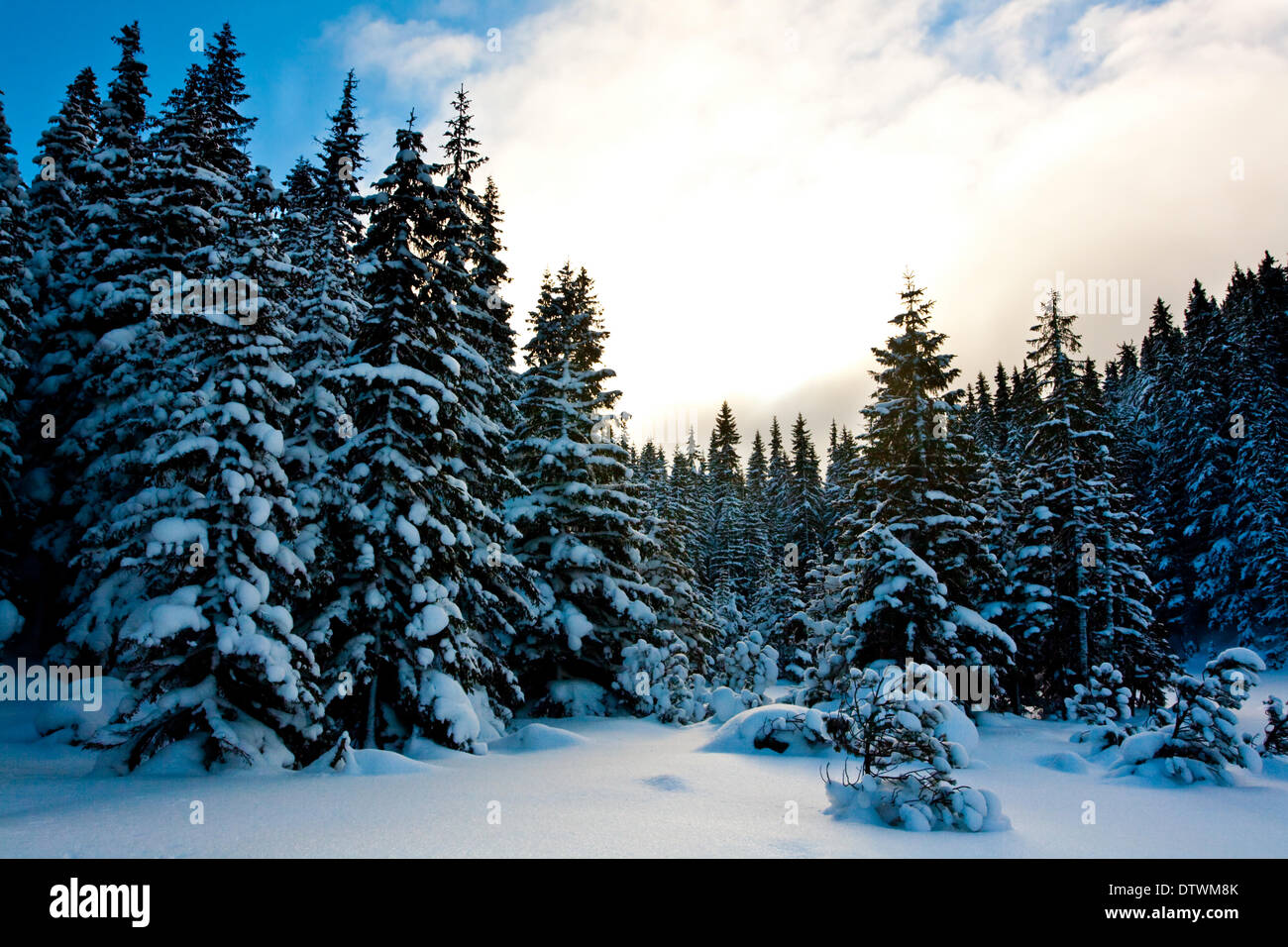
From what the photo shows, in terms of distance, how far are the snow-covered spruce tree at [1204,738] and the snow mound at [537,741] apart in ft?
34.3

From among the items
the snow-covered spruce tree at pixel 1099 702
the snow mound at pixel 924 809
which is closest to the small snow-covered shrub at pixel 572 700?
the snow-covered spruce tree at pixel 1099 702

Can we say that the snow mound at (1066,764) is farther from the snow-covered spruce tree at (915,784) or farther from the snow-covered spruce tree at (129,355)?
the snow-covered spruce tree at (129,355)

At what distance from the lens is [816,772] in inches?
409

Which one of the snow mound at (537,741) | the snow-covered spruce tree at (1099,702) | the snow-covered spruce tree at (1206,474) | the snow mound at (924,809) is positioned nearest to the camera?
the snow mound at (924,809)

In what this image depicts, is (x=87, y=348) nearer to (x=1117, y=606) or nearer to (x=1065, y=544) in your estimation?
(x=1065, y=544)

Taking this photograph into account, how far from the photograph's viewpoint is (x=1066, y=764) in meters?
12.6

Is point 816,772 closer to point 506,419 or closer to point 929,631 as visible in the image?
point 929,631

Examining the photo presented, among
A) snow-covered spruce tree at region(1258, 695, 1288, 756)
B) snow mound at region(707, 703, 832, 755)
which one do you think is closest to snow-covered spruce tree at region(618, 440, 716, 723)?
snow mound at region(707, 703, 832, 755)

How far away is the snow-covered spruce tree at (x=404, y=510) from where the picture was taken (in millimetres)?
13000

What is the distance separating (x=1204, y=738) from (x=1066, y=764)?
2.67 m

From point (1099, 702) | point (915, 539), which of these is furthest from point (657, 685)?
point (1099, 702)

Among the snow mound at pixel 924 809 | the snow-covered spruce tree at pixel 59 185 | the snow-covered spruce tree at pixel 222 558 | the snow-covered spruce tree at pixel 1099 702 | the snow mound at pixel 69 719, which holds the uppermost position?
the snow-covered spruce tree at pixel 59 185
